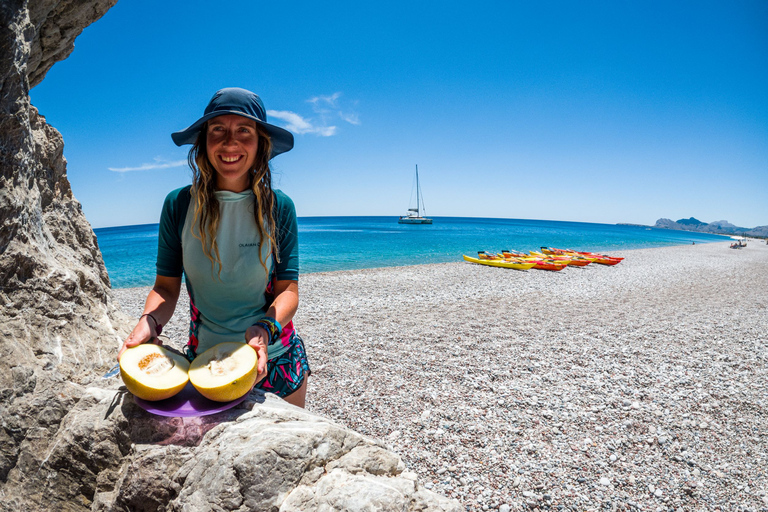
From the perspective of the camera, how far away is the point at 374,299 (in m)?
12.5

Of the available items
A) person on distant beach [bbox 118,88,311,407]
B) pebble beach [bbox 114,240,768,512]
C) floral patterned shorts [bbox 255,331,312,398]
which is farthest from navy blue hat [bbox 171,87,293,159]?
pebble beach [bbox 114,240,768,512]

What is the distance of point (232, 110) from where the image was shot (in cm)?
192

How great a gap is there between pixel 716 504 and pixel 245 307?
4554 millimetres

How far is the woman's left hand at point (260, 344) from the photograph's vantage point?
1874 millimetres

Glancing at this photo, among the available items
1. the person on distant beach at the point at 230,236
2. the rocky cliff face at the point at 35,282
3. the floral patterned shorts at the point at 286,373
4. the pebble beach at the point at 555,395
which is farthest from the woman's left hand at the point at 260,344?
the pebble beach at the point at 555,395

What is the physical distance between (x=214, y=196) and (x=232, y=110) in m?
0.50

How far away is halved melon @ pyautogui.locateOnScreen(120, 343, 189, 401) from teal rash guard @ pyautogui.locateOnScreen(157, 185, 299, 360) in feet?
1.31

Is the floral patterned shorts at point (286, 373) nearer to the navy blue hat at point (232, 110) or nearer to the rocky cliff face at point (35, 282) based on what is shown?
the rocky cliff face at point (35, 282)

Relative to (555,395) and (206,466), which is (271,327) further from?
(555,395)

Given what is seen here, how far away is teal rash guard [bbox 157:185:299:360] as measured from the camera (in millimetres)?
2148

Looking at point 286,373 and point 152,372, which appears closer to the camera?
point 152,372

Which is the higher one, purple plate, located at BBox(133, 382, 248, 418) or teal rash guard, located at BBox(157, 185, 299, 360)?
teal rash guard, located at BBox(157, 185, 299, 360)

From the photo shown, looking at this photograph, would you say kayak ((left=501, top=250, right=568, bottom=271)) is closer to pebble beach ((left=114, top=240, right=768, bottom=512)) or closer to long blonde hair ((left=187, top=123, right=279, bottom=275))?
pebble beach ((left=114, top=240, right=768, bottom=512))

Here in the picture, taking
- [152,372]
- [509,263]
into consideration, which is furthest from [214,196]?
[509,263]
